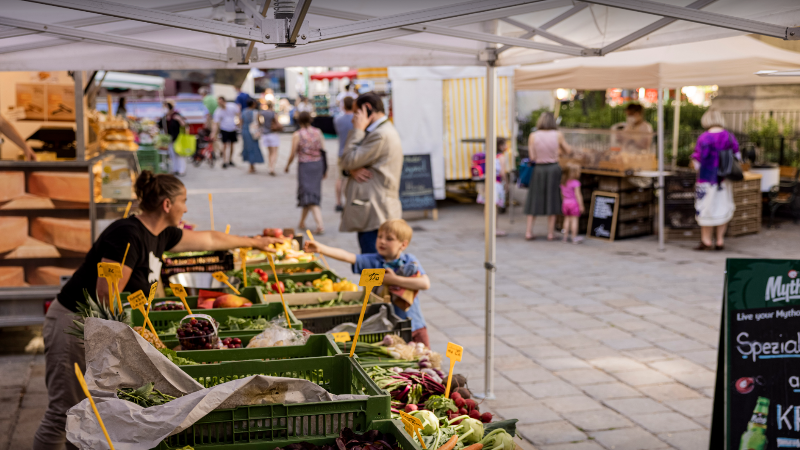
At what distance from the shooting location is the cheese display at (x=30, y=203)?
644 centimetres

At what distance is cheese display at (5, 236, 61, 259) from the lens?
643 centimetres

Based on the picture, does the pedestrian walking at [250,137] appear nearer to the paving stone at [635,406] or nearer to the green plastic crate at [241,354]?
the paving stone at [635,406]

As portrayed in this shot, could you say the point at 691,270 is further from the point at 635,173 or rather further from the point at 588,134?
the point at 588,134

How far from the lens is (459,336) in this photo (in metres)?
7.00

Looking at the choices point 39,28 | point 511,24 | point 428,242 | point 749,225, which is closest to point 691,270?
point 749,225

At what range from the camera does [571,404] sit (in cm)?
539

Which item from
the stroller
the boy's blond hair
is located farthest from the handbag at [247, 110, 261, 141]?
the boy's blond hair

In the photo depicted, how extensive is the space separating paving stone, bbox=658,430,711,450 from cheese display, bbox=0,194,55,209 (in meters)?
5.15

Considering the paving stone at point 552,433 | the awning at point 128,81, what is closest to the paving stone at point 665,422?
the paving stone at point 552,433

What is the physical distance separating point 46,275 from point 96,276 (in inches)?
108

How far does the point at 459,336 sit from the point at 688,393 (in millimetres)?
2113

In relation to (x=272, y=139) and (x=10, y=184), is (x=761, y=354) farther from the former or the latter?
(x=272, y=139)

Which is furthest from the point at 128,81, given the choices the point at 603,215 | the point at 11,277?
the point at 11,277

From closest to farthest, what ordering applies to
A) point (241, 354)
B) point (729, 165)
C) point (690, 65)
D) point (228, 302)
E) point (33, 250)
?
point (241, 354)
point (228, 302)
point (33, 250)
point (690, 65)
point (729, 165)
